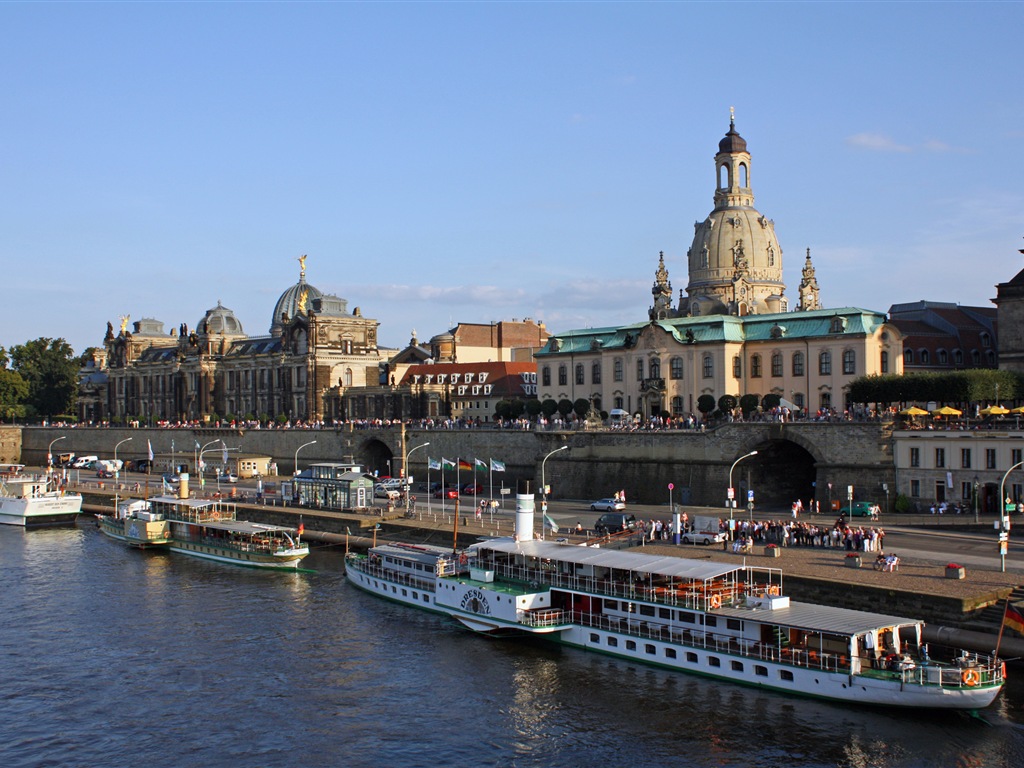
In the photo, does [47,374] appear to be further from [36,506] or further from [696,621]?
[696,621]

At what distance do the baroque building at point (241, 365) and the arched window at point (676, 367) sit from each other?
197ft

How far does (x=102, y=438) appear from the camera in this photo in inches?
5925

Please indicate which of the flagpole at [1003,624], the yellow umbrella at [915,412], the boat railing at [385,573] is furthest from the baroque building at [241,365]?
the flagpole at [1003,624]

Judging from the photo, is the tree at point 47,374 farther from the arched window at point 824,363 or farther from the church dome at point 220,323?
the arched window at point 824,363

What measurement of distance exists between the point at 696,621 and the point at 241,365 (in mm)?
119710

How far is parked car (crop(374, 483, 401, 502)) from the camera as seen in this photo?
3243 inches

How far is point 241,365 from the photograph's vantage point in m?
152

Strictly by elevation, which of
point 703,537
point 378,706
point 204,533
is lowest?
point 378,706

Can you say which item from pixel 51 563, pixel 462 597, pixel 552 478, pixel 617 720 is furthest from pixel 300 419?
pixel 617 720

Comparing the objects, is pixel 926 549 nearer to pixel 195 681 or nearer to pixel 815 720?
pixel 815 720

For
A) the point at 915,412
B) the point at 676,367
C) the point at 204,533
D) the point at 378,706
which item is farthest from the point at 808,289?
the point at 378,706

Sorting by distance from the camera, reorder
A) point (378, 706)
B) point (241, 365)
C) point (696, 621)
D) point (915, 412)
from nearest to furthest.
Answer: point (378, 706) < point (696, 621) < point (915, 412) < point (241, 365)

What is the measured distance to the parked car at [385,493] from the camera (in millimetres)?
82375

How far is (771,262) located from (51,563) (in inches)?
3146
